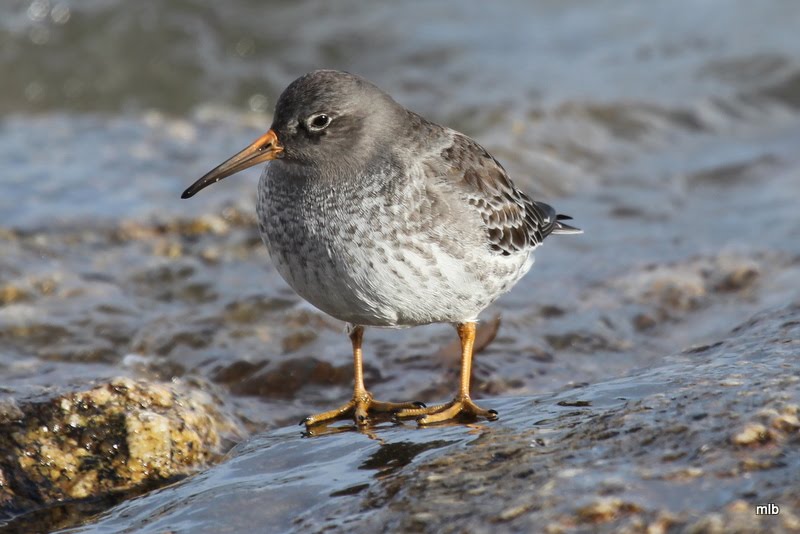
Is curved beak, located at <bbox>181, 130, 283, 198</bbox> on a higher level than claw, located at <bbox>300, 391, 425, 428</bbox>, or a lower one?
higher

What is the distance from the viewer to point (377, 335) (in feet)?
28.0

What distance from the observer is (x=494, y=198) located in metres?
6.89

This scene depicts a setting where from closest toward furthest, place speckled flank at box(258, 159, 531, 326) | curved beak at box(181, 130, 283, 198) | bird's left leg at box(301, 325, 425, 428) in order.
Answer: speckled flank at box(258, 159, 531, 326) < curved beak at box(181, 130, 283, 198) < bird's left leg at box(301, 325, 425, 428)

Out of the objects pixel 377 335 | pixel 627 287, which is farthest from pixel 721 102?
pixel 377 335

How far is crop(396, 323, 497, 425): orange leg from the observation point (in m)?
6.12

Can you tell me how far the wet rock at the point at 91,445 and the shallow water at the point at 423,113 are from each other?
0.34 m

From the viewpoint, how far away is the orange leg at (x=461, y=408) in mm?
6121

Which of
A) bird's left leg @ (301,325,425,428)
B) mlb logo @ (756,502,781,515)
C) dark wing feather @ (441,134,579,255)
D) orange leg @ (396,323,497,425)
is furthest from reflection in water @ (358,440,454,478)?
mlb logo @ (756,502,781,515)

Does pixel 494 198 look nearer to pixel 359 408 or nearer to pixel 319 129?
pixel 319 129

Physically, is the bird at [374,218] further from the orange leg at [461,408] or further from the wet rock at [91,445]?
the wet rock at [91,445]

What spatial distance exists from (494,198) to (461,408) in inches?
57.7

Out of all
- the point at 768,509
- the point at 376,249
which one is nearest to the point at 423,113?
the point at 376,249

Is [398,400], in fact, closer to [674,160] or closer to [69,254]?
[69,254]

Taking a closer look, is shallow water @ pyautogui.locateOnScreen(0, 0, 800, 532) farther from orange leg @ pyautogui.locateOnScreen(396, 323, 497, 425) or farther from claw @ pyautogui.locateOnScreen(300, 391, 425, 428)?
orange leg @ pyautogui.locateOnScreen(396, 323, 497, 425)
